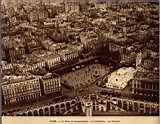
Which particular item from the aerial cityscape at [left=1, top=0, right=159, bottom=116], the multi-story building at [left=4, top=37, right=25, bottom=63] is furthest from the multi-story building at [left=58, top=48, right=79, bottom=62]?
the multi-story building at [left=4, top=37, right=25, bottom=63]

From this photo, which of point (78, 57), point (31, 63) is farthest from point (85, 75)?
point (31, 63)

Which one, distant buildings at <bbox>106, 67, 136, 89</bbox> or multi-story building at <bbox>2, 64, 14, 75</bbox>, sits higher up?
multi-story building at <bbox>2, 64, 14, 75</bbox>

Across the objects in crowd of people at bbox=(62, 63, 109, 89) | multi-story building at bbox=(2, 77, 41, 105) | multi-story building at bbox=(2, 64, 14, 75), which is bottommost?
multi-story building at bbox=(2, 77, 41, 105)

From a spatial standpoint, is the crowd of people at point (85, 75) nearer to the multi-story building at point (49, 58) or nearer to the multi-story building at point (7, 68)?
the multi-story building at point (49, 58)

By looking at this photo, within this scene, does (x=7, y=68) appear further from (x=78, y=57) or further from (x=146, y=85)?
(x=146, y=85)

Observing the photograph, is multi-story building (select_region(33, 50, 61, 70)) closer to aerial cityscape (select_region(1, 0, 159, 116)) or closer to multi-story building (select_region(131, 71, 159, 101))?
aerial cityscape (select_region(1, 0, 159, 116))

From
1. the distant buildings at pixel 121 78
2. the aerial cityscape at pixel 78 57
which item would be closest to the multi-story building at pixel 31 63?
the aerial cityscape at pixel 78 57

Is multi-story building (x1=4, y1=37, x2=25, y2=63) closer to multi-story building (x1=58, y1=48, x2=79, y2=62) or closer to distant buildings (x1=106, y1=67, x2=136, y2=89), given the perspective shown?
multi-story building (x1=58, y1=48, x2=79, y2=62)

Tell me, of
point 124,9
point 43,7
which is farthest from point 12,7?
point 124,9

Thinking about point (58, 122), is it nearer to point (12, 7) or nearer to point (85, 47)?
point (85, 47)
